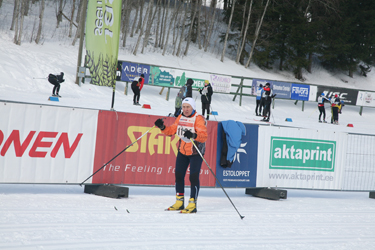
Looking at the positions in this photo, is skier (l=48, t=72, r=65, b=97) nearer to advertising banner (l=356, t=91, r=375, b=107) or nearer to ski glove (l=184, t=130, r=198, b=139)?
ski glove (l=184, t=130, r=198, b=139)

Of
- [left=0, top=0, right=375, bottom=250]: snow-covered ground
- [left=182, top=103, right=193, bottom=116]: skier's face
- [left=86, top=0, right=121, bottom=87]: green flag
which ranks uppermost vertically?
[left=86, top=0, right=121, bottom=87]: green flag

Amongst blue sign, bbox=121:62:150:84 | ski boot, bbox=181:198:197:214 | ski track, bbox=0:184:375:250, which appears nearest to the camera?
ski track, bbox=0:184:375:250

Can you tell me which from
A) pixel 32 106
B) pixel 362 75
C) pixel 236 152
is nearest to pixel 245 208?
pixel 236 152

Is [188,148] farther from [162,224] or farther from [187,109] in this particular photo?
[162,224]

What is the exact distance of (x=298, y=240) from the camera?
478 cm

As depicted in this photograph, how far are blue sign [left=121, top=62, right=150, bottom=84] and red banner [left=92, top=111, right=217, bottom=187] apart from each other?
1590 centimetres

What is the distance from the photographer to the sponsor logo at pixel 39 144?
609 cm

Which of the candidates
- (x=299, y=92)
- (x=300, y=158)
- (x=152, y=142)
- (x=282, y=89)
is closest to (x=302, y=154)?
(x=300, y=158)

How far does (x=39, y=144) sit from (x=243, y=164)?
401 centimetres

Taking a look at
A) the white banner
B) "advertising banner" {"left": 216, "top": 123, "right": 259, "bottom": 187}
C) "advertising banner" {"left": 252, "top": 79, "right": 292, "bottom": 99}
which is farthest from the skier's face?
"advertising banner" {"left": 252, "top": 79, "right": 292, "bottom": 99}

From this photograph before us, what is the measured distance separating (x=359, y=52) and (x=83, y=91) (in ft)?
96.5

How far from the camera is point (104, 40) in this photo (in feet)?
24.9

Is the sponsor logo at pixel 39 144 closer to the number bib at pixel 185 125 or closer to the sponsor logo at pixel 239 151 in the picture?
the number bib at pixel 185 125

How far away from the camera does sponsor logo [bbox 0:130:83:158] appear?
6.09 metres
